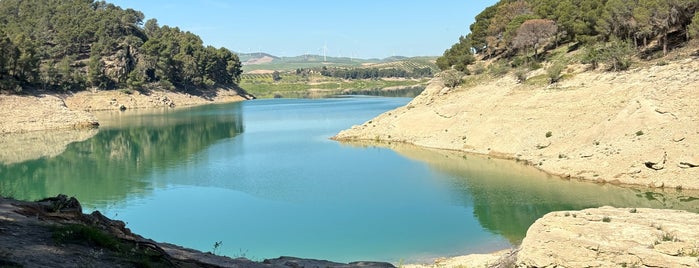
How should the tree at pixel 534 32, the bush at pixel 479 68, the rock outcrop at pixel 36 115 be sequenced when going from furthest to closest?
the rock outcrop at pixel 36 115 < the bush at pixel 479 68 < the tree at pixel 534 32

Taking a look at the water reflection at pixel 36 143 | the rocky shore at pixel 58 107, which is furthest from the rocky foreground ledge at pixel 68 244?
the rocky shore at pixel 58 107

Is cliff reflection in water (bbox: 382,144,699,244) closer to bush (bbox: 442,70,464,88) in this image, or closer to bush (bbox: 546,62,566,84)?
bush (bbox: 546,62,566,84)

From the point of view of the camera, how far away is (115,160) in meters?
54.7

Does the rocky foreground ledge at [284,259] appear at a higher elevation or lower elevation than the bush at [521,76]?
lower

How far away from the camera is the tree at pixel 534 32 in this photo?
68.1 meters

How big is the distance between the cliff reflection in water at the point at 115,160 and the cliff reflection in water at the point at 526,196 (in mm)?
23391

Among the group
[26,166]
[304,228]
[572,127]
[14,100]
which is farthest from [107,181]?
[14,100]

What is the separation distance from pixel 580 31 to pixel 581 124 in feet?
79.4

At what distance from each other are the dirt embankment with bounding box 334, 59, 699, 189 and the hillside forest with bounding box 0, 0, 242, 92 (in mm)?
72889

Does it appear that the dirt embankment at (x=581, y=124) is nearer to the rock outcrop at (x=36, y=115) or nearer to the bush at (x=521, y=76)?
the bush at (x=521, y=76)

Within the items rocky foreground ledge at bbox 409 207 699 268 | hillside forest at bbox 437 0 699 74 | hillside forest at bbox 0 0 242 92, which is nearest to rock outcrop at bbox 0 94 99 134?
hillside forest at bbox 0 0 242 92

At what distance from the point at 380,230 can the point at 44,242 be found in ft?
63.0

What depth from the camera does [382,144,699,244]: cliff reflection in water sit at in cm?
3048

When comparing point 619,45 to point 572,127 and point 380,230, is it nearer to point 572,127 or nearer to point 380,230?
point 572,127
